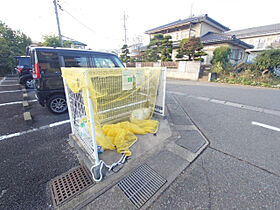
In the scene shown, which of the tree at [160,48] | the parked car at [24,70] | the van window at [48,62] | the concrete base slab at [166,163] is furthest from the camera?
the tree at [160,48]

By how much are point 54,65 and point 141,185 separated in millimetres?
3643

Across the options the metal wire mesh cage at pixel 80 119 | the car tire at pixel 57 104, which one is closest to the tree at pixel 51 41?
the car tire at pixel 57 104

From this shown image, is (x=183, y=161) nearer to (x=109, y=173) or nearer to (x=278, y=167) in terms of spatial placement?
(x=109, y=173)

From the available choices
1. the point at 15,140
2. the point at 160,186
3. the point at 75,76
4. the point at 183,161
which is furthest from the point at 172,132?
the point at 15,140

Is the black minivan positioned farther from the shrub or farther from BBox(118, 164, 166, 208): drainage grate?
the shrub

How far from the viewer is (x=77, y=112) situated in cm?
224

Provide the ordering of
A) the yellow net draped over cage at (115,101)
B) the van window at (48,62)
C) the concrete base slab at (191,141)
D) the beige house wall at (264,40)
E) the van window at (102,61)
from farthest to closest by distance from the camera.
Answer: the beige house wall at (264,40) → the van window at (102,61) → the van window at (48,62) → the concrete base slab at (191,141) → the yellow net draped over cage at (115,101)

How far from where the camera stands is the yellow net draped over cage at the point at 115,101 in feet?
5.43

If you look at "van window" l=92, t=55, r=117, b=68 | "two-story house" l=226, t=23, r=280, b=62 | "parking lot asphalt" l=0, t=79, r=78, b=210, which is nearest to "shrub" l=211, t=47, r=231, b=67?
"two-story house" l=226, t=23, r=280, b=62

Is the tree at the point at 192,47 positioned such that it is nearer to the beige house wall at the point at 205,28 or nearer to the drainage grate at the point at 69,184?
the beige house wall at the point at 205,28

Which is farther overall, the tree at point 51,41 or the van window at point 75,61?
the tree at point 51,41

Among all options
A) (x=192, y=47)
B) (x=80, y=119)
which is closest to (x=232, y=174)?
(x=80, y=119)

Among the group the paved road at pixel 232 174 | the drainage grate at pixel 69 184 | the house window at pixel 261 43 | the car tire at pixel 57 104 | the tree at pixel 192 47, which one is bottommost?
the drainage grate at pixel 69 184

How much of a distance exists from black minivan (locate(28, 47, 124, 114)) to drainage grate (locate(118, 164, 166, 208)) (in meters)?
3.23
